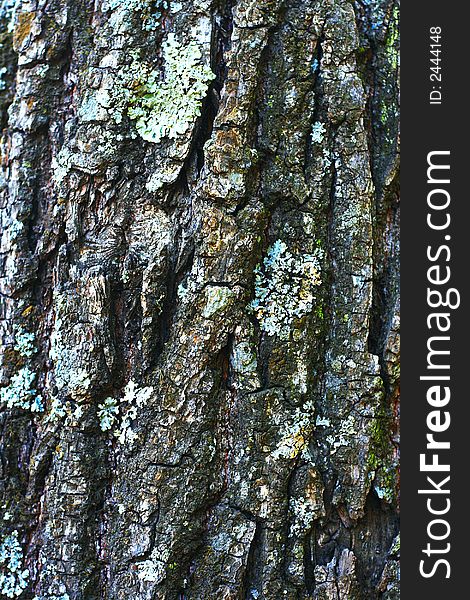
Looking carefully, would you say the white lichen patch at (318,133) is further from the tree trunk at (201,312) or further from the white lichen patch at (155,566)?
the white lichen patch at (155,566)

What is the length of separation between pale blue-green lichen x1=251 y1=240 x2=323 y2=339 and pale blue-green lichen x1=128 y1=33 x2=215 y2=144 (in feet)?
1.54

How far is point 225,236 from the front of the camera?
70.7 inches

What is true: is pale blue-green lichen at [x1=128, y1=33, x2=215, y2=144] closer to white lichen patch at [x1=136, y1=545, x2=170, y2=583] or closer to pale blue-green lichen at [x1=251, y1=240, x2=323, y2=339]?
pale blue-green lichen at [x1=251, y1=240, x2=323, y2=339]

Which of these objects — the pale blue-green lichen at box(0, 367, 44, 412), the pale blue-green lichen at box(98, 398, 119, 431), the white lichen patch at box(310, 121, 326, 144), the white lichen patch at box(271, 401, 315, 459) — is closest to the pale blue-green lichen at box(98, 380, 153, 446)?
the pale blue-green lichen at box(98, 398, 119, 431)

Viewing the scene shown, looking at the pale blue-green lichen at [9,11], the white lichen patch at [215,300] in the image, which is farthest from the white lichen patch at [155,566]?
the pale blue-green lichen at [9,11]

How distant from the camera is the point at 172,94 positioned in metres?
1.88

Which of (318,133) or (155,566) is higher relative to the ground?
(318,133)

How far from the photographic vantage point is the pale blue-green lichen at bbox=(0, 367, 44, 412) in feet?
6.23

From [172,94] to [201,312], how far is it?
67 centimetres

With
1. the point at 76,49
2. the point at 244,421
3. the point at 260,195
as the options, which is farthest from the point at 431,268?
the point at 76,49

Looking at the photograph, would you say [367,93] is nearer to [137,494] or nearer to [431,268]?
[431,268]

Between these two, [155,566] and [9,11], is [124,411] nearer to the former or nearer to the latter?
[155,566]

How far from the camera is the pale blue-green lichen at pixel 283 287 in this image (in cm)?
183

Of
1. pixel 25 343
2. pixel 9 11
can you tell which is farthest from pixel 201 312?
pixel 9 11
